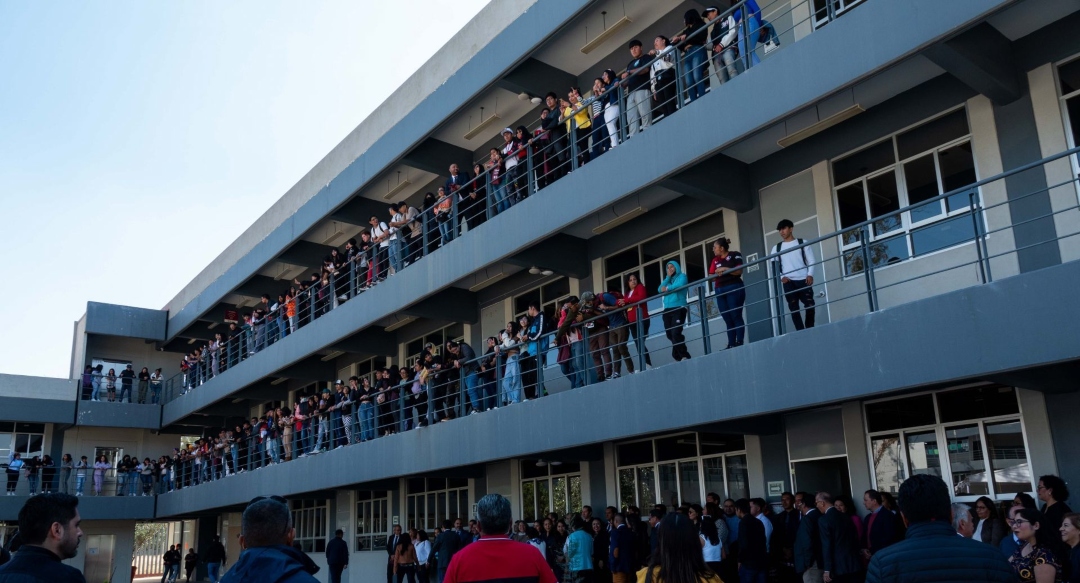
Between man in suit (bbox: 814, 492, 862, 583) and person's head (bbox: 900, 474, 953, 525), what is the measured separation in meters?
7.51

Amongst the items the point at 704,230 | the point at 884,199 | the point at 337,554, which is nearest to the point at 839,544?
the point at 884,199

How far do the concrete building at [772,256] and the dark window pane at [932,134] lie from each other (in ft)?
0.10

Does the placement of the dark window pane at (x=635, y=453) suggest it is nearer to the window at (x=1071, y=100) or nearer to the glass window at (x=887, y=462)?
the glass window at (x=887, y=462)

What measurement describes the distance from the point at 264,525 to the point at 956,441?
10528mm

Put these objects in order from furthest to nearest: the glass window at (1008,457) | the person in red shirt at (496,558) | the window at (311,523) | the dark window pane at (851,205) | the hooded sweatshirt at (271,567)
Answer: the window at (311,523) < the dark window pane at (851,205) < the glass window at (1008,457) < the person in red shirt at (496,558) < the hooded sweatshirt at (271,567)

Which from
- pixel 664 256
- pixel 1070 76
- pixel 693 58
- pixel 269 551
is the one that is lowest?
pixel 269 551

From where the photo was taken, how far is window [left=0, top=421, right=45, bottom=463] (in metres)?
35.9

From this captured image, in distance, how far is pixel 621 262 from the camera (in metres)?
18.1

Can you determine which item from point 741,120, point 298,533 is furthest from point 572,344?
point 298,533

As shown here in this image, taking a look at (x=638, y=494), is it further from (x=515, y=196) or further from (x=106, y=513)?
(x=106, y=513)

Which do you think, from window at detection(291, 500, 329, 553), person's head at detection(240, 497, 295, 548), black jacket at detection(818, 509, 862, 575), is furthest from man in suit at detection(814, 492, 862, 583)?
window at detection(291, 500, 329, 553)

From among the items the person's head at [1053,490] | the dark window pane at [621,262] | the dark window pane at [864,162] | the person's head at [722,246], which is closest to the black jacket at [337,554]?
the dark window pane at [621,262]

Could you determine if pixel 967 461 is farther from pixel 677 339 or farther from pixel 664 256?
pixel 664 256

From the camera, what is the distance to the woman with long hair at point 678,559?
4.32 metres
